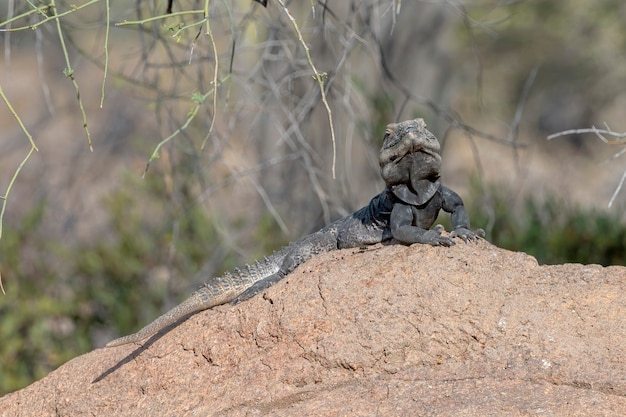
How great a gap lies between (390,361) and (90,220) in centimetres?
943

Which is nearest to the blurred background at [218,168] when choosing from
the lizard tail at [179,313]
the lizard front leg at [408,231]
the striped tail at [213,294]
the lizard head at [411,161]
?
the lizard head at [411,161]

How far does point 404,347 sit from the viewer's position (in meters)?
4.07

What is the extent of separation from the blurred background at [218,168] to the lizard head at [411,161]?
25.9 inches

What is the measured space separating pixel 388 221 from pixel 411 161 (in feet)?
1.25

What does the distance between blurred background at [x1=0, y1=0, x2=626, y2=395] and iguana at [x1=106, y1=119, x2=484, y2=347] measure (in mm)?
724

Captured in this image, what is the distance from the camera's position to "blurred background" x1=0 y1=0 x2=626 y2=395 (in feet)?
21.2

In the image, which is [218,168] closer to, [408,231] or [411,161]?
[411,161]

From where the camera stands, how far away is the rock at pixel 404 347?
382 centimetres

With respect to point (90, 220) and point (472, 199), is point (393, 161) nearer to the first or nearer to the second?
point (472, 199)

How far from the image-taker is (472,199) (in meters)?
10.4

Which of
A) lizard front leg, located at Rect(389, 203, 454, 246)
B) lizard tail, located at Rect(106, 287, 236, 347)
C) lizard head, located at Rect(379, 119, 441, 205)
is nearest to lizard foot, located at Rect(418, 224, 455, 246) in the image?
lizard front leg, located at Rect(389, 203, 454, 246)

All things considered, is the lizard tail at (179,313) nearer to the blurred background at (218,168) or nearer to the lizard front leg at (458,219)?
the blurred background at (218,168)

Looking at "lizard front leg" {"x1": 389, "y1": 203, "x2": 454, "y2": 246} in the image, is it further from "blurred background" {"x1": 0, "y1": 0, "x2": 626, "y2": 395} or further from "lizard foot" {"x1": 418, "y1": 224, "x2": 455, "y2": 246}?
"blurred background" {"x1": 0, "y1": 0, "x2": 626, "y2": 395}

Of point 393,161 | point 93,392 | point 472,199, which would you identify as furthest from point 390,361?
point 472,199
